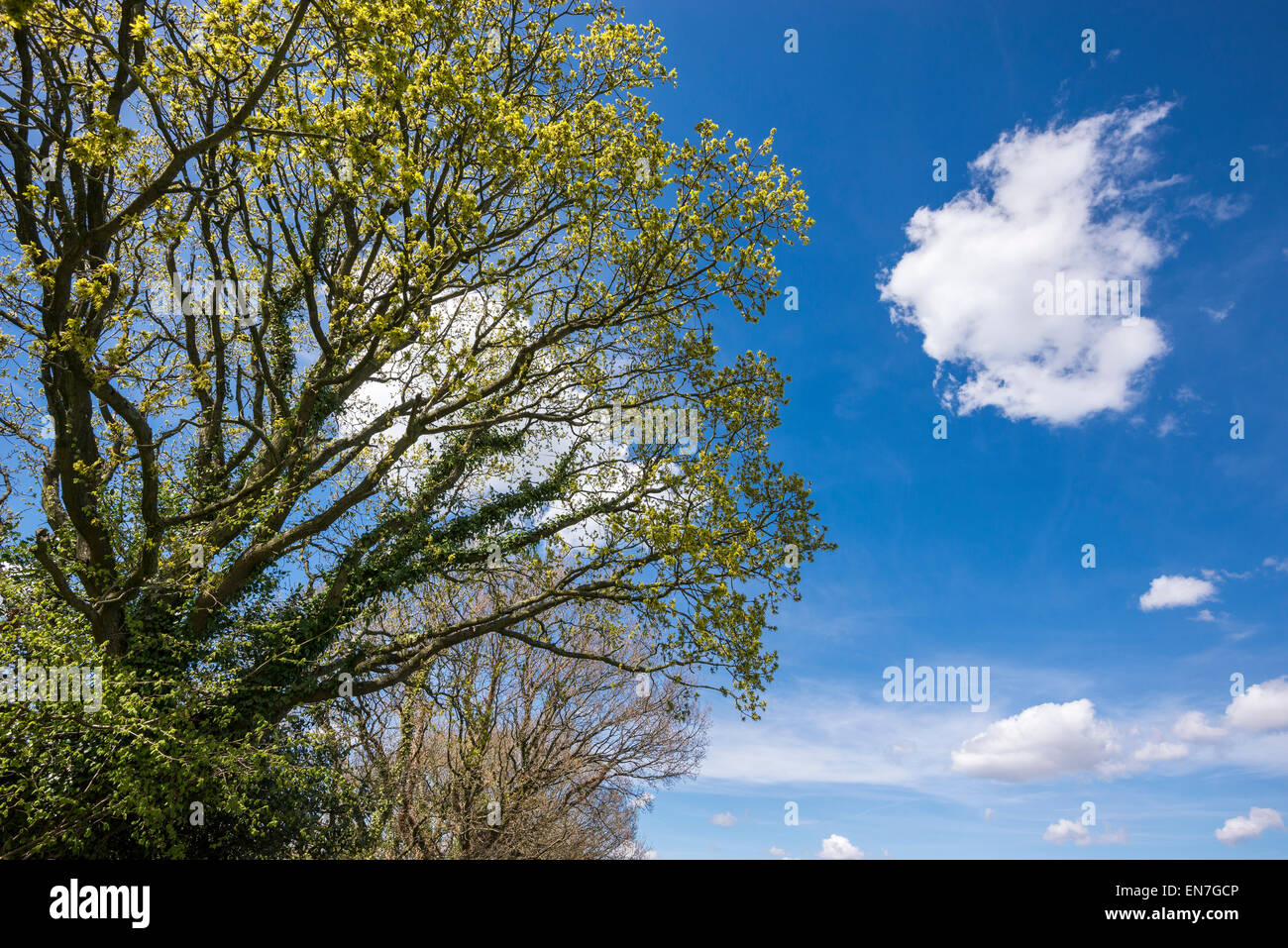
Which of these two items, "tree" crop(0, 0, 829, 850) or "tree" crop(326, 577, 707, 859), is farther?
"tree" crop(326, 577, 707, 859)

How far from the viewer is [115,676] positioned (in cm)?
841

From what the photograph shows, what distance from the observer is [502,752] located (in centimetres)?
1762

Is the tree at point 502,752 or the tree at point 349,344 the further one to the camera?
the tree at point 502,752

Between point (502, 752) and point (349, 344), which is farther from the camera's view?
point (502, 752)

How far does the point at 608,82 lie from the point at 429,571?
8060 mm

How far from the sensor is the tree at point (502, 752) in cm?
1477

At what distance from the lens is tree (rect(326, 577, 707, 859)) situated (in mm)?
14773

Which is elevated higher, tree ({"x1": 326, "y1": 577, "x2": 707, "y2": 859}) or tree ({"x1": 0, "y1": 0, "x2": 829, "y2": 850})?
tree ({"x1": 0, "y1": 0, "x2": 829, "y2": 850})

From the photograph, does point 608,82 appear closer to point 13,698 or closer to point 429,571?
point 429,571

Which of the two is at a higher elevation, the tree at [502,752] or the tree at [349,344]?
the tree at [349,344]

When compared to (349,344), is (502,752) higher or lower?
lower
